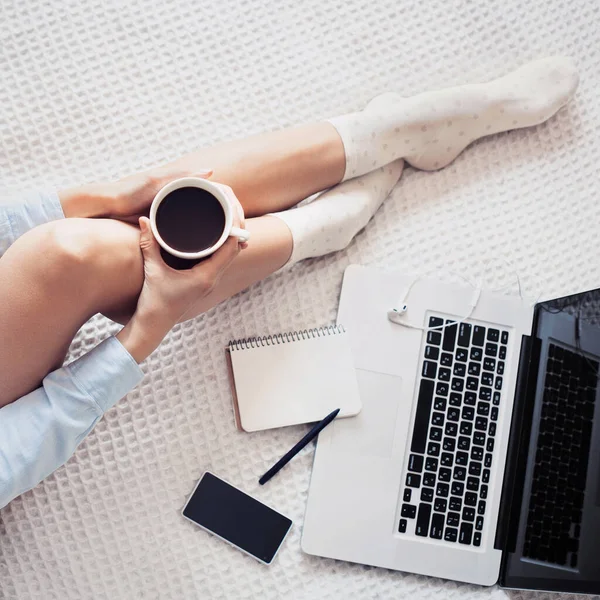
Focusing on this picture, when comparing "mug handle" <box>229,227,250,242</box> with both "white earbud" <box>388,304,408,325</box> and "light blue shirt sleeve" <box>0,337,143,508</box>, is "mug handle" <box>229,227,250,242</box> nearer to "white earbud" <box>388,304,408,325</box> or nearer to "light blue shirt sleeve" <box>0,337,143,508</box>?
"light blue shirt sleeve" <box>0,337,143,508</box>

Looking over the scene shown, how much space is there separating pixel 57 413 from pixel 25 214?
23 centimetres

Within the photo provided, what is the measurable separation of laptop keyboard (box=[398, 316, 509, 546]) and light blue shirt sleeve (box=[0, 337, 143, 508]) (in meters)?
0.39

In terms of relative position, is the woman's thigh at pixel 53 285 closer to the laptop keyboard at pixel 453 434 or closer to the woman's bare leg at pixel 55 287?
the woman's bare leg at pixel 55 287

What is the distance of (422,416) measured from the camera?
0.84 m

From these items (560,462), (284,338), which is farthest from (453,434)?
(284,338)

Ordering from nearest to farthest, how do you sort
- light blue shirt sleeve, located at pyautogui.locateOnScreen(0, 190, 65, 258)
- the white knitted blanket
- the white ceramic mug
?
the white ceramic mug < light blue shirt sleeve, located at pyautogui.locateOnScreen(0, 190, 65, 258) < the white knitted blanket

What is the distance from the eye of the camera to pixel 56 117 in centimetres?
91

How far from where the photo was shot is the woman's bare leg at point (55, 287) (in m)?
0.65

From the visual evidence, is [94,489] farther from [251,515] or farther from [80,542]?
[251,515]

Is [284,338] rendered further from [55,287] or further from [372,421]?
[55,287]

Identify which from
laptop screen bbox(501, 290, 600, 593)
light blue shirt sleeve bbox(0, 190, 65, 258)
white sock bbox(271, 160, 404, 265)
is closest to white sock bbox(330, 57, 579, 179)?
white sock bbox(271, 160, 404, 265)

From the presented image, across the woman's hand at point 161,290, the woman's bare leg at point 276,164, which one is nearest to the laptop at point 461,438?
the woman's bare leg at point 276,164

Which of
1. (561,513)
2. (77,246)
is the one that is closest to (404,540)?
(561,513)

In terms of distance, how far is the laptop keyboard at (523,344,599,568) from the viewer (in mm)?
787
